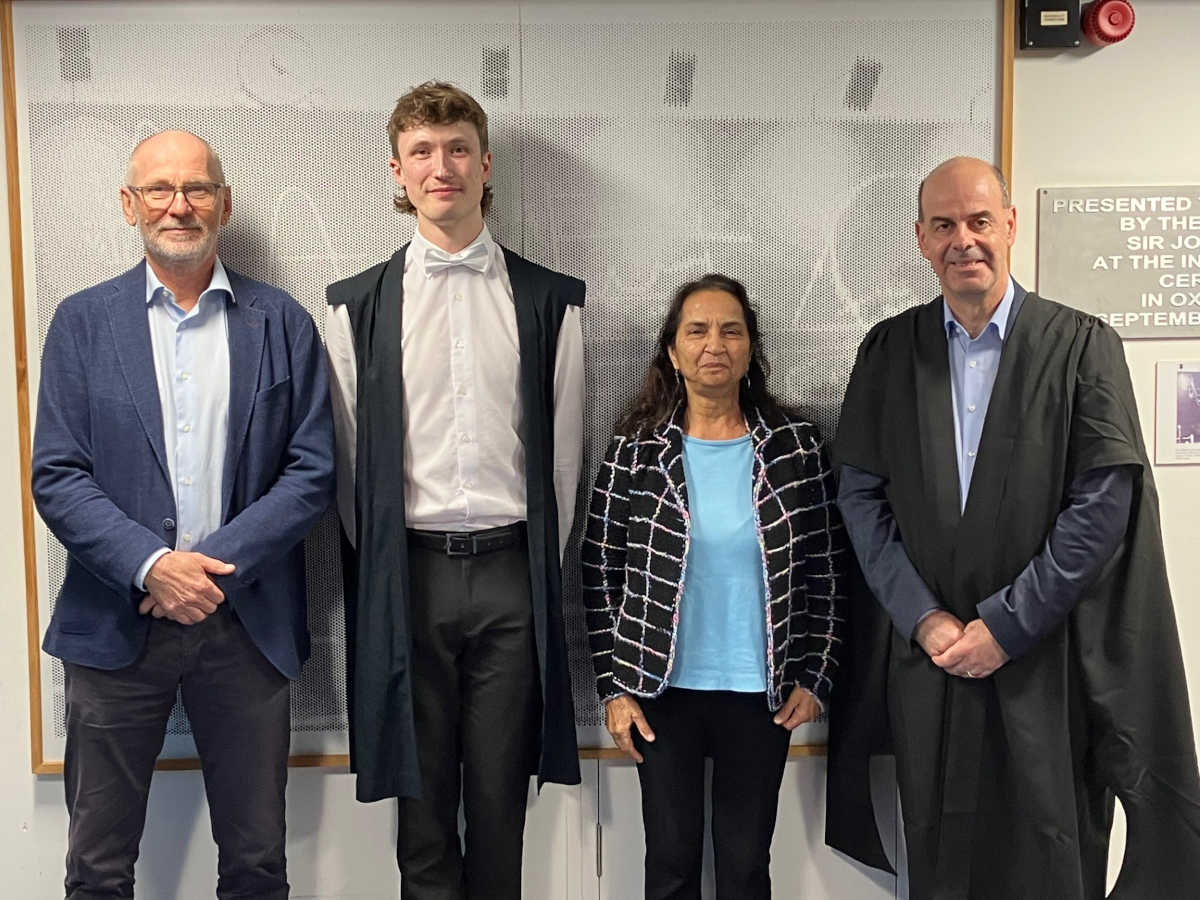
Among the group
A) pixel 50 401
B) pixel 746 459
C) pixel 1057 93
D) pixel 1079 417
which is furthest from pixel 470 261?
pixel 1057 93

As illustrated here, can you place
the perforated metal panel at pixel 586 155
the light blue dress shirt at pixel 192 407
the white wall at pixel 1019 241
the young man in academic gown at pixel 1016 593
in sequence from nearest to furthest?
the young man in academic gown at pixel 1016 593, the light blue dress shirt at pixel 192 407, the perforated metal panel at pixel 586 155, the white wall at pixel 1019 241

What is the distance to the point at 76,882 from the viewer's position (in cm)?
231

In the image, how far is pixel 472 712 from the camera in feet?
7.82

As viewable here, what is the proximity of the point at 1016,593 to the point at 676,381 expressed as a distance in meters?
0.85

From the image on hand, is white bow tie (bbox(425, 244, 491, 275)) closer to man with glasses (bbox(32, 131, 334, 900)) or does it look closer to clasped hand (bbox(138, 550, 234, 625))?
man with glasses (bbox(32, 131, 334, 900))

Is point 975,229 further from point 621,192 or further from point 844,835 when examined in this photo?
point 844,835

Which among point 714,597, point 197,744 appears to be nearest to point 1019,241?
point 714,597

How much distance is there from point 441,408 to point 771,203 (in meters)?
0.93

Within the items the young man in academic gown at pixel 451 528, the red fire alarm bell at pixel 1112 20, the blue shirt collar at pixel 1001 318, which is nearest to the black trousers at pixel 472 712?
the young man in academic gown at pixel 451 528

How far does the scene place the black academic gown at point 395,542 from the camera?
7.64ft

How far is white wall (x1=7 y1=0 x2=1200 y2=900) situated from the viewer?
2.68 meters

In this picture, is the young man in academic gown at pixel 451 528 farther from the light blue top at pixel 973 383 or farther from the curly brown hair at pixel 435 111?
the light blue top at pixel 973 383

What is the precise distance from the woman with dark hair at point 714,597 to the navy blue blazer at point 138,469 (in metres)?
0.65

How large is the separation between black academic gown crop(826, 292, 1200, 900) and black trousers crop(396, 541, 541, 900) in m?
0.78
